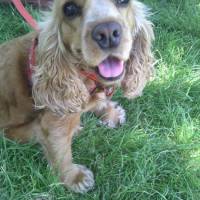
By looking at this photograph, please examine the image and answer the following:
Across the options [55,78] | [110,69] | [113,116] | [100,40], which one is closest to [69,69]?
[55,78]

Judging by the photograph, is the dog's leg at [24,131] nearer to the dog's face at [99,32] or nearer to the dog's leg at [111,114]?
the dog's leg at [111,114]

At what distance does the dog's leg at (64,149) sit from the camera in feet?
11.0

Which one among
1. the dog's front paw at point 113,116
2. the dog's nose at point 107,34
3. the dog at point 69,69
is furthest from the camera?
the dog's front paw at point 113,116

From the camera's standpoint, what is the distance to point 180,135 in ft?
12.7

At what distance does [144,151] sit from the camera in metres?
3.71

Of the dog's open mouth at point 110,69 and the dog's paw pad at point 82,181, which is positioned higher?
the dog's open mouth at point 110,69

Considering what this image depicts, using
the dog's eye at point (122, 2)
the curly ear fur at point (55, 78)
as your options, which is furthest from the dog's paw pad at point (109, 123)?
the dog's eye at point (122, 2)

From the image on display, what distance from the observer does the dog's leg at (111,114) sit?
404 cm

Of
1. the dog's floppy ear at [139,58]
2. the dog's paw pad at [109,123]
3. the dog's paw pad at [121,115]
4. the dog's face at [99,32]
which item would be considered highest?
the dog's face at [99,32]

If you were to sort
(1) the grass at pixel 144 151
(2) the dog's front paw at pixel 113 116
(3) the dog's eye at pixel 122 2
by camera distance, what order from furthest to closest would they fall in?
(2) the dog's front paw at pixel 113 116
(1) the grass at pixel 144 151
(3) the dog's eye at pixel 122 2

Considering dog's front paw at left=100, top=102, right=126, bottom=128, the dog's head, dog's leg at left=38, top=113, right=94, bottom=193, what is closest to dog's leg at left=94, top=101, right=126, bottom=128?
dog's front paw at left=100, top=102, right=126, bottom=128

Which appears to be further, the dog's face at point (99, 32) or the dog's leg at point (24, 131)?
the dog's leg at point (24, 131)

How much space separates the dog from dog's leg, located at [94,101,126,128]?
0.53 m

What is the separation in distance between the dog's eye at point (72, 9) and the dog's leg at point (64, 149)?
2.27 feet
